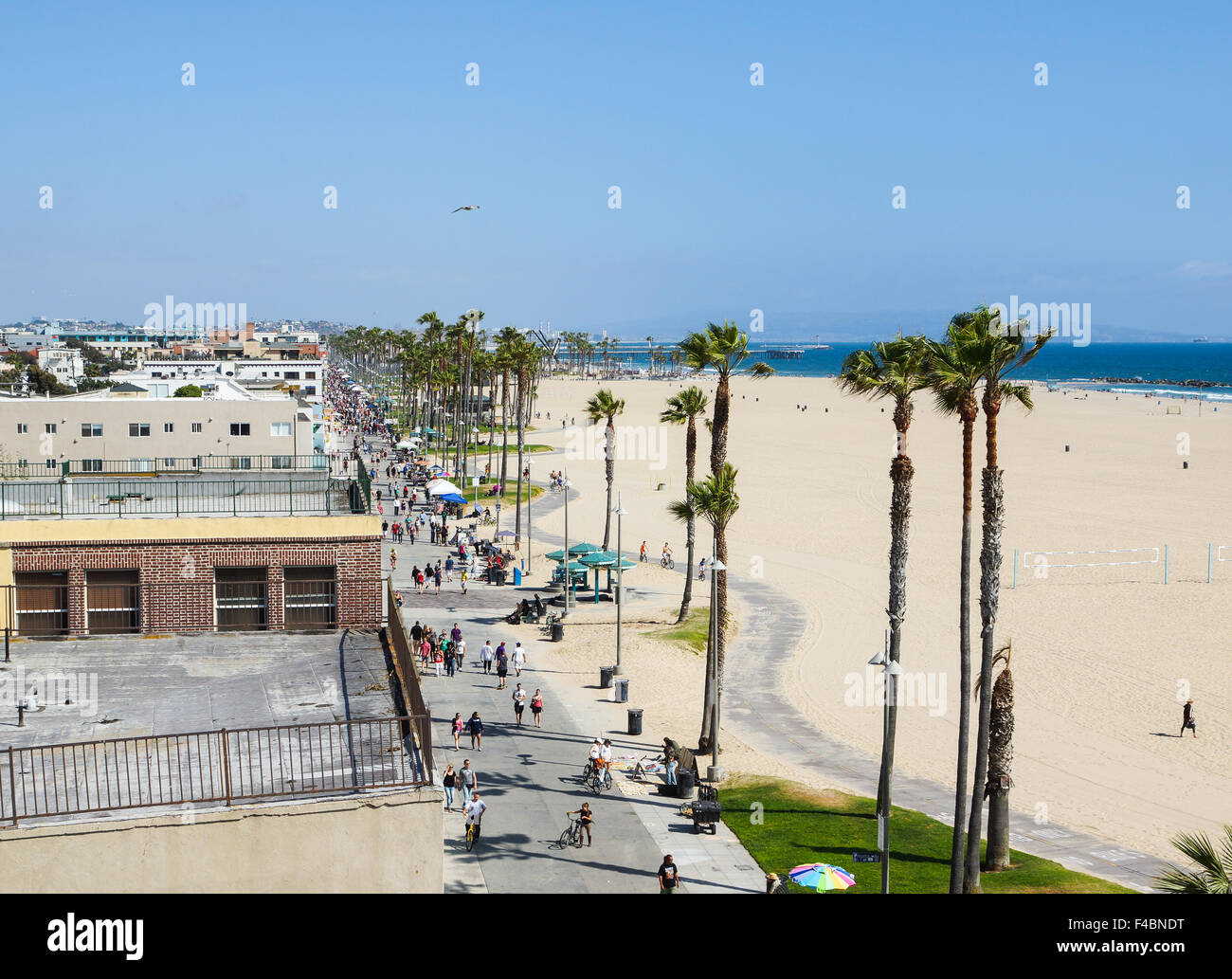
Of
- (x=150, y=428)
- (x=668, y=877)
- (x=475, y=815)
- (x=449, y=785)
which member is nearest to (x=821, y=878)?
(x=668, y=877)

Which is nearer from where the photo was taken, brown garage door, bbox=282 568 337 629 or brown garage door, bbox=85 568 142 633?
brown garage door, bbox=85 568 142 633

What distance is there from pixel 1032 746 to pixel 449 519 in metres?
39.9

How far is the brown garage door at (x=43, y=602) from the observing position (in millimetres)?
17891

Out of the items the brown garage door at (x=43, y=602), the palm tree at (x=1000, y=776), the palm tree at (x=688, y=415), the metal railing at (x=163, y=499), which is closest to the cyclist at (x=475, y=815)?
the metal railing at (x=163, y=499)

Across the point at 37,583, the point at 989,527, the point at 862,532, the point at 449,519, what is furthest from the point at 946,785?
the point at 449,519

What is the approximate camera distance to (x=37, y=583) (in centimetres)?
1792

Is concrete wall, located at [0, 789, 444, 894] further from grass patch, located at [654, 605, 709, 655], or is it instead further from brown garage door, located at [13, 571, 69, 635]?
grass patch, located at [654, 605, 709, 655]

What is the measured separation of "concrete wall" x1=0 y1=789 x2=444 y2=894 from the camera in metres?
10.1

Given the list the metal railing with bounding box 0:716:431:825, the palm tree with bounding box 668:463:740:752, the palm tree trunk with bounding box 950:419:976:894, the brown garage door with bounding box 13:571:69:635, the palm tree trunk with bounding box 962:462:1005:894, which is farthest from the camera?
the palm tree with bounding box 668:463:740:752

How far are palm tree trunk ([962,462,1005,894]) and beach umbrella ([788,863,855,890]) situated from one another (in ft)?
8.03

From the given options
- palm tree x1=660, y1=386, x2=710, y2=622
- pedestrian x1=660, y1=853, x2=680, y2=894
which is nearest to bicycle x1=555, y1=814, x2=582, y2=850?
pedestrian x1=660, y1=853, x2=680, y2=894

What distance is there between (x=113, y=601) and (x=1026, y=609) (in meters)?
33.0
